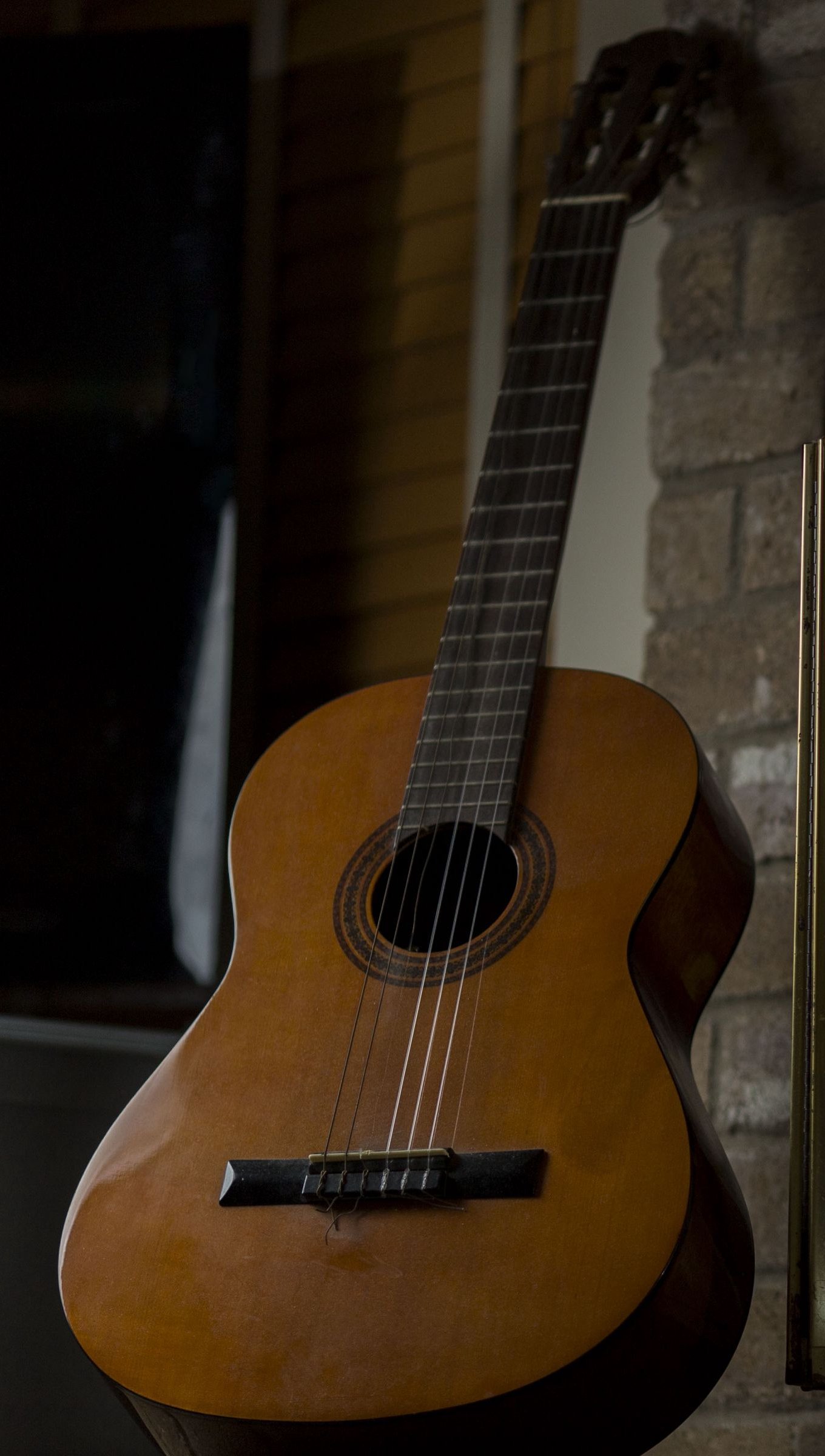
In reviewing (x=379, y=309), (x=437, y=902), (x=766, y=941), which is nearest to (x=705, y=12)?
(x=379, y=309)

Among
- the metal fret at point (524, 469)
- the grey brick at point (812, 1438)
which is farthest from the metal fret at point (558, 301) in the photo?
the grey brick at point (812, 1438)

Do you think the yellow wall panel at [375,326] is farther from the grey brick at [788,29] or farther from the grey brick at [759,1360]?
the grey brick at [759,1360]

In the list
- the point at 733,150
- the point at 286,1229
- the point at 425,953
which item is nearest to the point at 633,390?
the point at 733,150

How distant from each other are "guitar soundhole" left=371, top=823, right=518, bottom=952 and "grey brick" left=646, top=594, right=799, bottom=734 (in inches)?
20.5

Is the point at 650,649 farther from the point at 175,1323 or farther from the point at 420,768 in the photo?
the point at 175,1323

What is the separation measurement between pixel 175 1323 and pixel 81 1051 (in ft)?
2.18

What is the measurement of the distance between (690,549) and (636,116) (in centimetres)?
53

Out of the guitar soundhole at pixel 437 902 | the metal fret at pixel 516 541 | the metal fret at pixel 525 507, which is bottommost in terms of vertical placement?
the guitar soundhole at pixel 437 902

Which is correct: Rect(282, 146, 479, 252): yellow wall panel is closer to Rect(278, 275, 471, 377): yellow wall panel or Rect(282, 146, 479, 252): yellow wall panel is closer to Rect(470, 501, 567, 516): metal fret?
Rect(278, 275, 471, 377): yellow wall panel

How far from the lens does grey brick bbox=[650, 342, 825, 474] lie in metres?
1.81

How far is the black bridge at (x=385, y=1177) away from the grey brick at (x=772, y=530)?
3.01 ft

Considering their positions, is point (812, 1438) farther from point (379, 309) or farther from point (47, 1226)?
point (379, 309)

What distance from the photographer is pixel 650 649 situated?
1.88 m

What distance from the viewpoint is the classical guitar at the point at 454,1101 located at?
100cm
